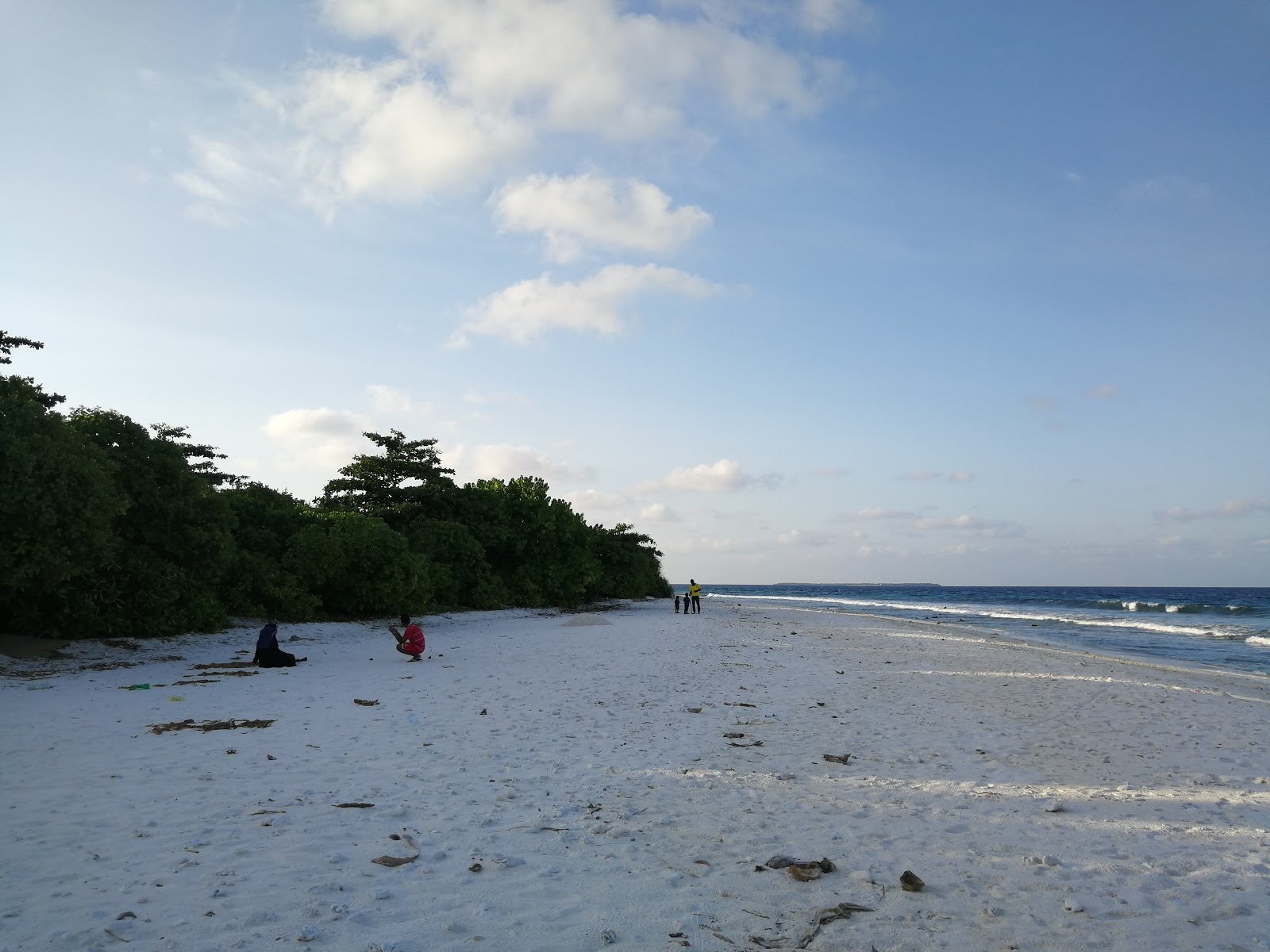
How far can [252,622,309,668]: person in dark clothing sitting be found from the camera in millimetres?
15641

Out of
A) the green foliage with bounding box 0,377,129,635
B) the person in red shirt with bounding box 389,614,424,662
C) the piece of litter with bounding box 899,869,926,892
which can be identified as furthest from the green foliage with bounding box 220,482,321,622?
the piece of litter with bounding box 899,869,926,892

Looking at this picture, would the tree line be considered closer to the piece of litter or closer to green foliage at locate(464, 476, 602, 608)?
green foliage at locate(464, 476, 602, 608)

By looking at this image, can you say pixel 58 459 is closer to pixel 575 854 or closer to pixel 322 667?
pixel 322 667

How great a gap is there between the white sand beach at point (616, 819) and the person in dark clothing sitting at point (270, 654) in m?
2.12

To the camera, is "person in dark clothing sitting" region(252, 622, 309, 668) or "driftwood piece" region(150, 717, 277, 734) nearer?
"driftwood piece" region(150, 717, 277, 734)

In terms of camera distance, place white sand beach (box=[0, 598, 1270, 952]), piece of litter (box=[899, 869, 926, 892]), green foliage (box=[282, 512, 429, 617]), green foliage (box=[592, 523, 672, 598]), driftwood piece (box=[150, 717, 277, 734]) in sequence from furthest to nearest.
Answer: green foliage (box=[592, 523, 672, 598])
green foliage (box=[282, 512, 429, 617])
driftwood piece (box=[150, 717, 277, 734])
piece of litter (box=[899, 869, 926, 892])
white sand beach (box=[0, 598, 1270, 952])

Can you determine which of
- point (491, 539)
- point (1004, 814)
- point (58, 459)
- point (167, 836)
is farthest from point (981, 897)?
point (491, 539)

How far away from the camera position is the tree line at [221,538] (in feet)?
48.7

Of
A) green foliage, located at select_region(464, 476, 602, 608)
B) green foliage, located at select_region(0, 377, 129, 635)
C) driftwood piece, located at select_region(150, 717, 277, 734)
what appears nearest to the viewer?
driftwood piece, located at select_region(150, 717, 277, 734)

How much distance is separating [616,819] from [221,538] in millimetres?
18369

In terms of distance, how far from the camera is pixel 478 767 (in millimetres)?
7723

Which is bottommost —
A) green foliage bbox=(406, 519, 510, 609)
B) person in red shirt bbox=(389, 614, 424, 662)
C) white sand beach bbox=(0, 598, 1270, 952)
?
white sand beach bbox=(0, 598, 1270, 952)

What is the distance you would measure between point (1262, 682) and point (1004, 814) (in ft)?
60.0

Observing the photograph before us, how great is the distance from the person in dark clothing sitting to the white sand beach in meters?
2.12
